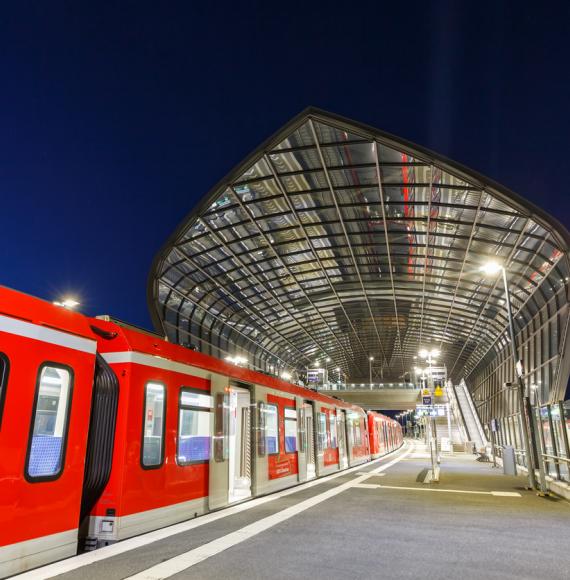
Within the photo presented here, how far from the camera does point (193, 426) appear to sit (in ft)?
25.1

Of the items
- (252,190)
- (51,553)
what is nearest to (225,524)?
(51,553)

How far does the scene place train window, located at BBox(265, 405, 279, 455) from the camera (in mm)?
11008

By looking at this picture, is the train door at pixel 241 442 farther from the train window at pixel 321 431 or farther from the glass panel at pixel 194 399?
the train window at pixel 321 431

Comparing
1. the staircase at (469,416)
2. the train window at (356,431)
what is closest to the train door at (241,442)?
the train window at (356,431)

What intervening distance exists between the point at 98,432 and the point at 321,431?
11.1 meters

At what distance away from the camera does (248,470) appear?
33.4 ft

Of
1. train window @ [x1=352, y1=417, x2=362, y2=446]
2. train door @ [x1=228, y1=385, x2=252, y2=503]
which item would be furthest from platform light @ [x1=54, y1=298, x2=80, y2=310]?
train window @ [x1=352, y1=417, x2=362, y2=446]

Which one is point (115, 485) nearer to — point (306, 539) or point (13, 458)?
point (13, 458)

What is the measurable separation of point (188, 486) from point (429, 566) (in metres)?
4.04

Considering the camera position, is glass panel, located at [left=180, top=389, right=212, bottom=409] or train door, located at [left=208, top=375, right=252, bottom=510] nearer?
glass panel, located at [left=180, top=389, right=212, bottom=409]

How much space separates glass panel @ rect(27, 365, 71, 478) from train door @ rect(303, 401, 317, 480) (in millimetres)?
9935

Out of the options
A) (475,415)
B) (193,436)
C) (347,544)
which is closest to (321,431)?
(193,436)

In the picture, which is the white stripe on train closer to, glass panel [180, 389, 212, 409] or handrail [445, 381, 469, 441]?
glass panel [180, 389, 212, 409]

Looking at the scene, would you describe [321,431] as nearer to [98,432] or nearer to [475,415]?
[98,432]
